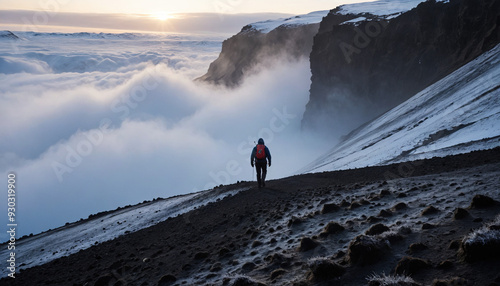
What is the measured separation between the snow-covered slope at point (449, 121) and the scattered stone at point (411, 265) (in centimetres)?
1483

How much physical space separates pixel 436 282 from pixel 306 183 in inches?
498

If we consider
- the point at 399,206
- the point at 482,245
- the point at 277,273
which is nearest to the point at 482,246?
the point at 482,245

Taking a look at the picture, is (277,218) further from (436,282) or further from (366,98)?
(366,98)

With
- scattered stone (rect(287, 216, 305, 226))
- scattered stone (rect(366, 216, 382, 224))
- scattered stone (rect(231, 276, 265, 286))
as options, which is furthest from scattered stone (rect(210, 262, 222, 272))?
scattered stone (rect(366, 216, 382, 224))

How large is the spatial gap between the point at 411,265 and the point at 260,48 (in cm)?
12125

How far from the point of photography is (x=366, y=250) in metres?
6.05

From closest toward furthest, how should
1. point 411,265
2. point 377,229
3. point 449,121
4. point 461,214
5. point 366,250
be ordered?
point 411,265
point 366,250
point 461,214
point 377,229
point 449,121

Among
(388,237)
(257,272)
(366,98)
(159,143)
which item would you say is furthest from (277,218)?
(159,143)

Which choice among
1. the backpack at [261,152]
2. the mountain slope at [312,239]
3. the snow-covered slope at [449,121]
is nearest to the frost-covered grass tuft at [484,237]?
the mountain slope at [312,239]

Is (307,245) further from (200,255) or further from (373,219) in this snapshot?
(200,255)

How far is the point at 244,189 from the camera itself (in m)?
17.9

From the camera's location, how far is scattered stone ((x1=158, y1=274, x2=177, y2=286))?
7.86 m

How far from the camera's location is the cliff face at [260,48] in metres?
114

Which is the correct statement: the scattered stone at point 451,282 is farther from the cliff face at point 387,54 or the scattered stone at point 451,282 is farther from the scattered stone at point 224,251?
the cliff face at point 387,54
